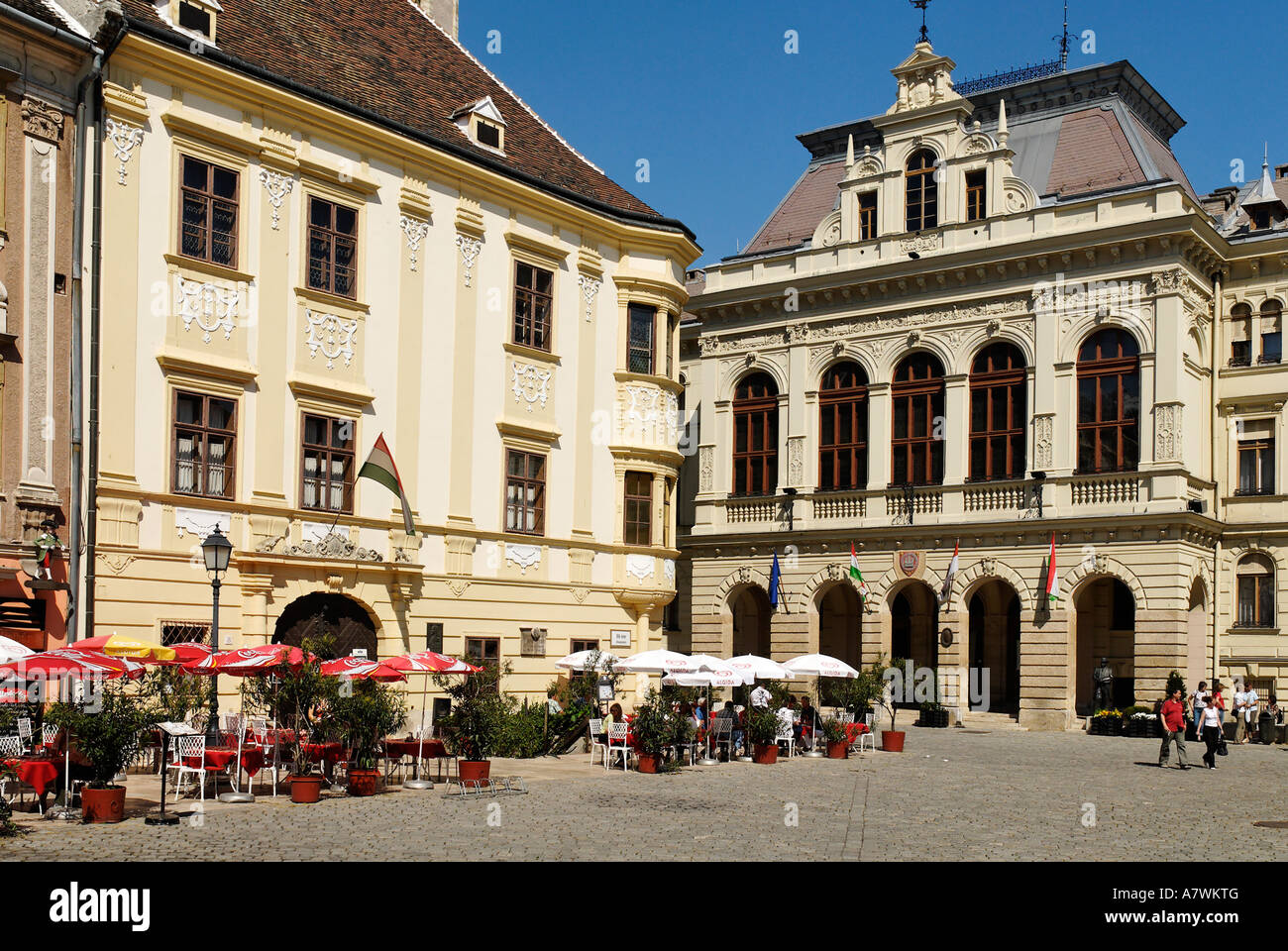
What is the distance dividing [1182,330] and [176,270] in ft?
97.6

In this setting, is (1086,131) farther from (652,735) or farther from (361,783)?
(361,783)

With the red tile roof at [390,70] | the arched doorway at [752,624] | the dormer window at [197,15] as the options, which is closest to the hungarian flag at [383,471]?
the red tile roof at [390,70]

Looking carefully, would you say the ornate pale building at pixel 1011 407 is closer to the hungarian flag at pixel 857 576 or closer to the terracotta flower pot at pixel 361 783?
the hungarian flag at pixel 857 576

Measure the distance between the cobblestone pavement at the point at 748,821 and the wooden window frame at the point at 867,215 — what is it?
25.3m

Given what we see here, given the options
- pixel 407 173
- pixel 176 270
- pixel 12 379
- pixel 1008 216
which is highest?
pixel 1008 216

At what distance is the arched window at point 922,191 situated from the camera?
47.4m

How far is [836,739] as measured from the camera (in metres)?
31.1

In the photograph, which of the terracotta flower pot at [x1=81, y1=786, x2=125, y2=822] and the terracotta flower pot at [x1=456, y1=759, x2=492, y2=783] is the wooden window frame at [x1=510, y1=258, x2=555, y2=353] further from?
the terracotta flower pot at [x1=81, y1=786, x2=125, y2=822]

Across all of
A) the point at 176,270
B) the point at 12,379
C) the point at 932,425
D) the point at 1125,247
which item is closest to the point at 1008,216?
the point at 1125,247

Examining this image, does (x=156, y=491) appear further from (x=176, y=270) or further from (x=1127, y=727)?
(x=1127, y=727)

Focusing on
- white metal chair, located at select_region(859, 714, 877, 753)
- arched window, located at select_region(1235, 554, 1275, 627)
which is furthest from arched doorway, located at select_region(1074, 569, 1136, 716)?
white metal chair, located at select_region(859, 714, 877, 753)

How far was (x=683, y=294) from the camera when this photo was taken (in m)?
36.4
